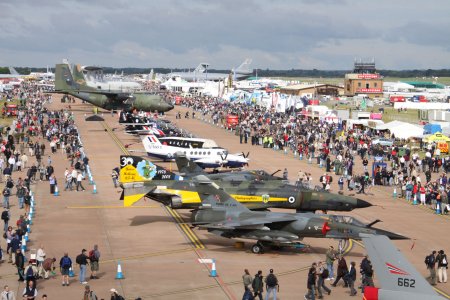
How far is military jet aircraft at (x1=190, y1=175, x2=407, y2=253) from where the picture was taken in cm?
2589

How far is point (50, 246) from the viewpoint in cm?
2766

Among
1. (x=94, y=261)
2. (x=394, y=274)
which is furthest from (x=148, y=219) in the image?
(x=394, y=274)

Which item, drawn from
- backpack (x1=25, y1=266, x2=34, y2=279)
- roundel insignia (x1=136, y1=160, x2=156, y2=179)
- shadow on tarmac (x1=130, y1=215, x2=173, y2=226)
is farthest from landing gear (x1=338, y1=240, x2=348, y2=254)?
backpack (x1=25, y1=266, x2=34, y2=279)

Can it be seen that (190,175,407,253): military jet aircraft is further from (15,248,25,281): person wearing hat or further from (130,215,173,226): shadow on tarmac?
(15,248,25,281): person wearing hat

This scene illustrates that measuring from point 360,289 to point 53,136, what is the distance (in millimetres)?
44847

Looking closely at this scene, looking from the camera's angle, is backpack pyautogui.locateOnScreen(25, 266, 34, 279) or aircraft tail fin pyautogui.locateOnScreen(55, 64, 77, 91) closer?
backpack pyautogui.locateOnScreen(25, 266, 34, 279)

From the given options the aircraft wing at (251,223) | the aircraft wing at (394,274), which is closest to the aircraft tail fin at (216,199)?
the aircraft wing at (251,223)

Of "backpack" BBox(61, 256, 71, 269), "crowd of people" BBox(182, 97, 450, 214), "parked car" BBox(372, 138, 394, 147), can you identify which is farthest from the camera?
"parked car" BBox(372, 138, 394, 147)

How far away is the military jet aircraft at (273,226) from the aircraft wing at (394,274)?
36.4 feet

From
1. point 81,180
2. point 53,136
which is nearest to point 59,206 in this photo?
point 81,180

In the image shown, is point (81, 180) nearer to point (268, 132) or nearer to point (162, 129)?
point (162, 129)

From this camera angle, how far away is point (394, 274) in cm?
1434

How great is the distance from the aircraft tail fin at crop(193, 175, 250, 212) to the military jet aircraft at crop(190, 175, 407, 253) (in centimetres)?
4

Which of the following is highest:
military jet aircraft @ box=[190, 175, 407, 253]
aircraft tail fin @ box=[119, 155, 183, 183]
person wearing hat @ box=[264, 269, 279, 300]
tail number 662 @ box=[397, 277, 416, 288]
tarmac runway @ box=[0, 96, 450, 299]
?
tail number 662 @ box=[397, 277, 416, 288]
